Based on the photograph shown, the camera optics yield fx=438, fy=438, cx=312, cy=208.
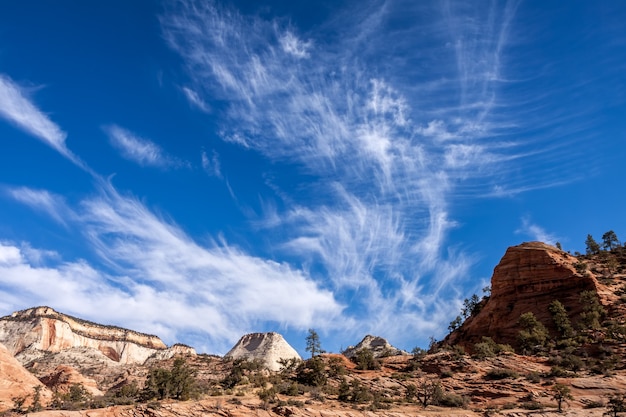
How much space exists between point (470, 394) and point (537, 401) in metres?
5.17

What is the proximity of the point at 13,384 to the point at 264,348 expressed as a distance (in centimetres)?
6147

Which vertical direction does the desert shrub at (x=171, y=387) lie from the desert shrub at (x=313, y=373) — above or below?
below

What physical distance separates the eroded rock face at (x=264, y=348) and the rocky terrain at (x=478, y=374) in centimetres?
4312

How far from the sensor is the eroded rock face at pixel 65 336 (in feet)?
381

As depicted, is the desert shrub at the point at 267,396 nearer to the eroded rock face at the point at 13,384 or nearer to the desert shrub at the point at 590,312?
the desert shrub at the point at 590,312

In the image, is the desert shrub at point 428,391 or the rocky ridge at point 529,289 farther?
the rocky ridge at point 529,289

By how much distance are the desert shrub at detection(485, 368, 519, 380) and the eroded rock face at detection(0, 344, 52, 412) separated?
5340 cm

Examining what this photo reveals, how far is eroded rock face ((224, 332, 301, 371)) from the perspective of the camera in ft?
359

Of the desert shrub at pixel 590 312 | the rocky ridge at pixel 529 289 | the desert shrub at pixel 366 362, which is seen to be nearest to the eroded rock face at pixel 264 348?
the rocky ridge at pixel 529 289

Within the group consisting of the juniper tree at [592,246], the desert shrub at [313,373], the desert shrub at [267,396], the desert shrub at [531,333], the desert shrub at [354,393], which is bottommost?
the desert shrub at [267,396]

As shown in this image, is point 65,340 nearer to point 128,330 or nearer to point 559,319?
point 128,330

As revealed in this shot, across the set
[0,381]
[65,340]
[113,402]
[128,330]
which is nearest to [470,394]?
[113,402]

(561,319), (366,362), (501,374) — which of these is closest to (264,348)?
(366,362)

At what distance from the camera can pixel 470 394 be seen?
3391 centimetres
